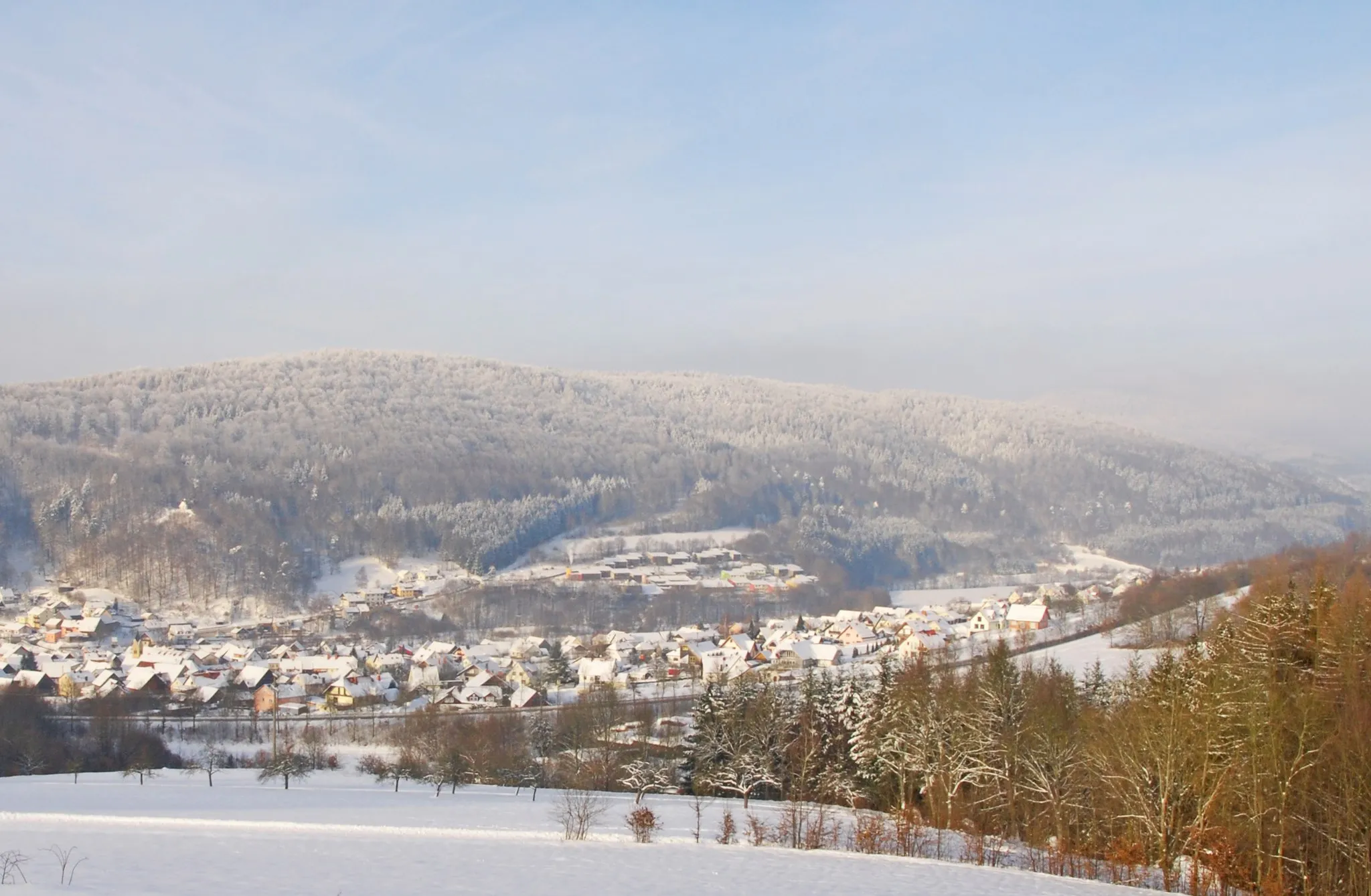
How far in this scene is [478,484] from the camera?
130750mm

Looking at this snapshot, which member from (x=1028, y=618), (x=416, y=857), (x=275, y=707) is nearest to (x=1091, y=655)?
(x=1028, y=618)

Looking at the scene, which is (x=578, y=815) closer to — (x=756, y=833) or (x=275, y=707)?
(x=756, y=833)

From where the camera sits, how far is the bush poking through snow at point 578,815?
20.0m

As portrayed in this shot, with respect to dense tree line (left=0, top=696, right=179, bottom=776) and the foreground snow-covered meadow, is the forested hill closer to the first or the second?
dense tree line (left=0, top=696, right=179, bottom=776)

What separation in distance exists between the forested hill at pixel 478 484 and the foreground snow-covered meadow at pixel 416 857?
67.7 m

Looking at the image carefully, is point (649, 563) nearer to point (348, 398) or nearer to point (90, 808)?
point (348, 398)

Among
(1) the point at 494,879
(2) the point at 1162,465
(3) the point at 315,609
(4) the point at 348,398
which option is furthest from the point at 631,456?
(1) the point at 494,879

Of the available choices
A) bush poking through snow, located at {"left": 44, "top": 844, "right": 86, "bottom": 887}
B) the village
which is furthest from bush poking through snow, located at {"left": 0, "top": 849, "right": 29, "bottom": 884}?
the village

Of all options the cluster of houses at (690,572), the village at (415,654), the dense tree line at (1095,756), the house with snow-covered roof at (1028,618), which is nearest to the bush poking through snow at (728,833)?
the dense tree line at (1095,756)

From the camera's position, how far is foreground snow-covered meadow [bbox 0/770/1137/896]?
1449 cm

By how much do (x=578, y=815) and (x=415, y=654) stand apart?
44.4 metres

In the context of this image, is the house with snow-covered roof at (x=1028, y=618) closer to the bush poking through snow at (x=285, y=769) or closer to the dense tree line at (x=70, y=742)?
the bush poking through snow at (x=285, y=769)

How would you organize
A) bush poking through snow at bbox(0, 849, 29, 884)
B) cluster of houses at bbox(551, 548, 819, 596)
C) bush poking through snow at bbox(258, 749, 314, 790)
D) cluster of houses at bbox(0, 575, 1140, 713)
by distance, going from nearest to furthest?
bush poking through snow at bbox(0, 849, 29, 884) < bush poking through snow at bbox(258, 749, 314, 790) < cluster of houses at bbox(0, 575, 1140, 713) < cluster of houses at bbox(551, 548, 819, 596)

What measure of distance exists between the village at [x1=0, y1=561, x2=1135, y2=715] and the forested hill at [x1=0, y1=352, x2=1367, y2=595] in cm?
1322
